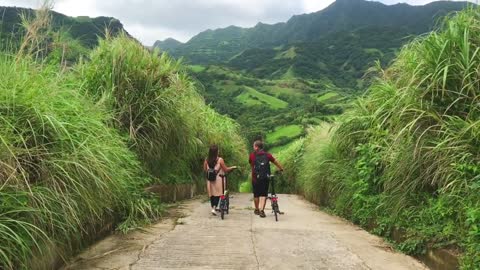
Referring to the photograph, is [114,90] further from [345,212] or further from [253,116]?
[253,116]

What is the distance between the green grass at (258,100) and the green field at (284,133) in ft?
72.0

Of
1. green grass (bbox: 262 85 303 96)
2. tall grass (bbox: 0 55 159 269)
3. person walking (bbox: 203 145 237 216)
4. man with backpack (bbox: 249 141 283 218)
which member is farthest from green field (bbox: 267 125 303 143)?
tall grass (bbox: 0 55 159 269)

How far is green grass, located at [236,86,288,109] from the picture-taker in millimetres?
85419

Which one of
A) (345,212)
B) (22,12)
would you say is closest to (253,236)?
(345,212)

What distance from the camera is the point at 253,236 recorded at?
7.53m

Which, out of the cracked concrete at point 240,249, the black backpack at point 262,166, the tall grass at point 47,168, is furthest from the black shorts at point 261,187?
the tall grass at point 47,168

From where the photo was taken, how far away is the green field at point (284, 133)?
5685 cm

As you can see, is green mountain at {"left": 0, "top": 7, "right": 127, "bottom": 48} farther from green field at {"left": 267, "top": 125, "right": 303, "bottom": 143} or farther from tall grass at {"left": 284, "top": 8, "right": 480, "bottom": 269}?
green field at {"left": 267, "top": 125, "right": 303, "bottom": 143}

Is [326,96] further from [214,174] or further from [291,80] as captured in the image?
[214,174]

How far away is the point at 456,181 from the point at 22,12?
6.35 metres

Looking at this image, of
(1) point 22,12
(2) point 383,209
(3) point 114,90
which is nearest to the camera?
(1) point 22,12

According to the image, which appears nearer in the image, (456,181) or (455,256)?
(455,256)

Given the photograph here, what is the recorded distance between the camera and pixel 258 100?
8688 centimetres

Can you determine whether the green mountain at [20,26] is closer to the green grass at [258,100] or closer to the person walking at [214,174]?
the person walking at [214,174]
